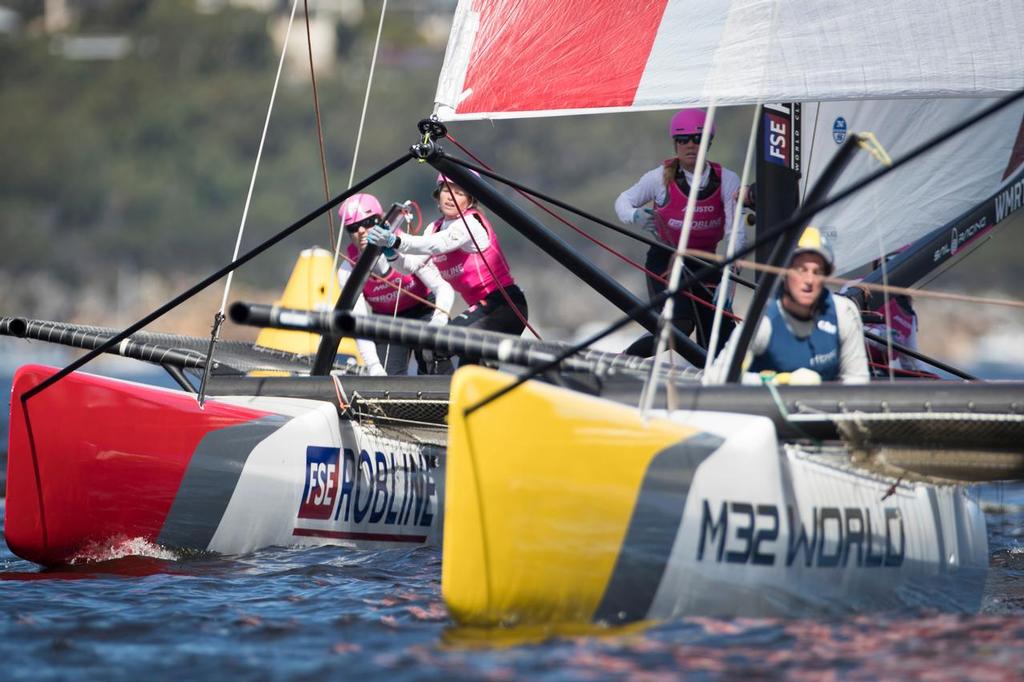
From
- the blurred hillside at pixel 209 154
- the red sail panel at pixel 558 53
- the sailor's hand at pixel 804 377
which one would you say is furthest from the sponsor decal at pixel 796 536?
the blurred hillside at pixel 209 154

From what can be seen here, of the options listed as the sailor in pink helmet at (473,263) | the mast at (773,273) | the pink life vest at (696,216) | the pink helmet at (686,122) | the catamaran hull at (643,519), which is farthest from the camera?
the pink life vest at (696,216)

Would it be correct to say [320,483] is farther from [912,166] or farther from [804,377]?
[912,166]

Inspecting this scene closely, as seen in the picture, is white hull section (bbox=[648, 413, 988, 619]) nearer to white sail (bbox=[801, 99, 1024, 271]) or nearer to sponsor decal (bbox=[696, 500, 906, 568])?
sponsor decal (bbox=[696, 500, 906, 568])

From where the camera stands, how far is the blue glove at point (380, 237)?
6.24 metres

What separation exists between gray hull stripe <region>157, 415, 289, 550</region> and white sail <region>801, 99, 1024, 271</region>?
345cm

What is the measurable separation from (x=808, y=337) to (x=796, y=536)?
0.95 meters

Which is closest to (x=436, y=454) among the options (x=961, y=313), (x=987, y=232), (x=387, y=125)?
(x=987, y=232)

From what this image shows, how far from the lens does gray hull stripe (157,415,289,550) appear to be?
5.91 metres

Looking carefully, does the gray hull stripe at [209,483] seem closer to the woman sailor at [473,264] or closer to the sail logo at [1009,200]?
the woman sailor at [473,264]

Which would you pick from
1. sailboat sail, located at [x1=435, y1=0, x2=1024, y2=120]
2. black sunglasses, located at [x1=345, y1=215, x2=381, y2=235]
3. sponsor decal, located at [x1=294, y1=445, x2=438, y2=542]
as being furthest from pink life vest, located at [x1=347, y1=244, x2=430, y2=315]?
sailboat sail, located at [x1=435, y1=0, x2=1024, y2=120]

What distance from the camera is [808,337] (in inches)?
212

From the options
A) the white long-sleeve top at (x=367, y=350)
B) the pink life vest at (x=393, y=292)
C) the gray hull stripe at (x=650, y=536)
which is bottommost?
the gray hull stripe at (x=650, y=536)

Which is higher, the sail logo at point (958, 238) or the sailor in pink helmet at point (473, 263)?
the sail logo at point (958, 238)

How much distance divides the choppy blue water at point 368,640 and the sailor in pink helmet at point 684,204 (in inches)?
97.8
